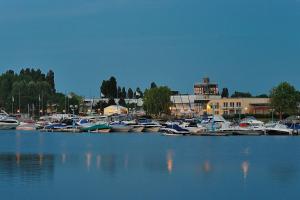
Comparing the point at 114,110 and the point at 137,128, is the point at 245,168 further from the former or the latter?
the point at 114,110

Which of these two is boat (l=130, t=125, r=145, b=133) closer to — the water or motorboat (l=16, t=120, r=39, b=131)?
motorboat (l=16, t=120, r=39, b=131)

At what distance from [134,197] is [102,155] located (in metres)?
25.3

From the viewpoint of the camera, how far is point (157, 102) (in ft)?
567

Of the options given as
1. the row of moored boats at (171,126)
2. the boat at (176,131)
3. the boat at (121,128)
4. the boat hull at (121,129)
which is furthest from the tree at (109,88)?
the boat at (176,131)

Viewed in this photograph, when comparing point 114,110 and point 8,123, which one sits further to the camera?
point 114,110

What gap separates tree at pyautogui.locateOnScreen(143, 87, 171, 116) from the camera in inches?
6786

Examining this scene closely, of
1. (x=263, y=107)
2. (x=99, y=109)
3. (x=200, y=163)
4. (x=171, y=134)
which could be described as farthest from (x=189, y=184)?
(x=99, y=109)

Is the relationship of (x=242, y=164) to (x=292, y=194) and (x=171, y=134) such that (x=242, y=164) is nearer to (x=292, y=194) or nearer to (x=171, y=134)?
(x=292, y=194)

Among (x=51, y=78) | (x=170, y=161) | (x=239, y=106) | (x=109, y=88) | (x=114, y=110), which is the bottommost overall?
(x=170, y=161)

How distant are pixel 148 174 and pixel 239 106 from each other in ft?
423

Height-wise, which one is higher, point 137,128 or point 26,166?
point 137,128

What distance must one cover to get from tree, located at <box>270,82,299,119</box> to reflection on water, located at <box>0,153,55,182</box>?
93.5 m

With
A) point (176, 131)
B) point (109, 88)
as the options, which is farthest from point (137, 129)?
point (109, 88)

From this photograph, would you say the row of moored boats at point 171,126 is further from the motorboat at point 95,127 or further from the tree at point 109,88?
the tree at point 109,88
